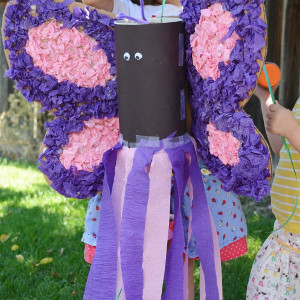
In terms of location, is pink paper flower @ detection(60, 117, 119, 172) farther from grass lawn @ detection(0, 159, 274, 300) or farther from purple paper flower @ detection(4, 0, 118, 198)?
grass lawn @ detection(0, 159, 274, 300)

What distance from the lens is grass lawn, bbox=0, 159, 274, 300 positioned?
2629mm

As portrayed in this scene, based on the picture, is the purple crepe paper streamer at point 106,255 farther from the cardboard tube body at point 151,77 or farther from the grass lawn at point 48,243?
the grass lawn at point 48,243

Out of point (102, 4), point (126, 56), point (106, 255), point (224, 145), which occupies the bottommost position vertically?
point (106, 255)

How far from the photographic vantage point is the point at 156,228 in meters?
1.55

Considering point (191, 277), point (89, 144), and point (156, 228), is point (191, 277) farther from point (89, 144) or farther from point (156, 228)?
point (89, 144)

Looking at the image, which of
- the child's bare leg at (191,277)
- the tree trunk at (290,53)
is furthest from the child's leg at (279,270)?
the tree trunk at (290,53)

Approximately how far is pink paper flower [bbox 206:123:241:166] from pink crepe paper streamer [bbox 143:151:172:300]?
130 mm

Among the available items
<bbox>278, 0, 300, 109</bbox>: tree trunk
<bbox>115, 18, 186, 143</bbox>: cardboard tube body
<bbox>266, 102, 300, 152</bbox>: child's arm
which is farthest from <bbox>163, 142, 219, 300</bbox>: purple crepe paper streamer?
Answer: <bbox>278, 0, 300, 109</bbox>: tree trunk

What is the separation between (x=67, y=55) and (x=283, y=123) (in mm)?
628

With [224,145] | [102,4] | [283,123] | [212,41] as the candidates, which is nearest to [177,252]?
[224,145]

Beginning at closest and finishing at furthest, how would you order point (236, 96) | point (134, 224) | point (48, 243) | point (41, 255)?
point (236, 96)
point (134, 224)
point (41, 255)
point (48, 243)

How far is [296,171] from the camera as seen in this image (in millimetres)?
1821

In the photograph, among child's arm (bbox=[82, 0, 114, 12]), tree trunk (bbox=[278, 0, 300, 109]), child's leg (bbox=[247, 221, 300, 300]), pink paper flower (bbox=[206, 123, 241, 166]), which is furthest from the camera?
tree trunk (bbox=[278, 0, 300, 109])

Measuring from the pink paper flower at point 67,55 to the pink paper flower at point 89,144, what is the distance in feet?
0.40
